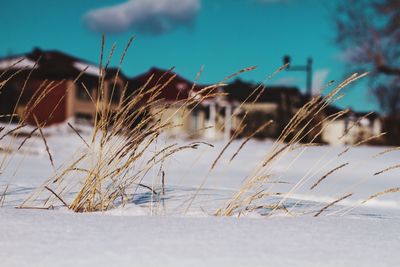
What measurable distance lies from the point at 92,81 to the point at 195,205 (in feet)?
88.4

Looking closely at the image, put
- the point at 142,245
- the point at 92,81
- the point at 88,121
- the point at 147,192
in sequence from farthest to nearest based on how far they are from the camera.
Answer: the point at 92,81 < the point at 88,121 < the point at 147,192 < the point at 142,245

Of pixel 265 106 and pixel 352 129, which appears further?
pixel 265 106

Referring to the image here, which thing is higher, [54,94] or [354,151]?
[54,94]

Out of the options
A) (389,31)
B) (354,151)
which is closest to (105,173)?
(354,151)

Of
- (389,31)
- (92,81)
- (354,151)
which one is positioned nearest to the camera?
(354,151)

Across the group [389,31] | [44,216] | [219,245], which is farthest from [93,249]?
[389,31]

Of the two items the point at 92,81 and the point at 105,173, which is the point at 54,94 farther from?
the point at 105,173

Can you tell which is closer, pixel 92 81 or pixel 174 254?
pixel 174 254

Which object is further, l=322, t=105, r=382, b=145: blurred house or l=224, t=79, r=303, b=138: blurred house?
l=224, t=79, r=303, b=138: blurred house

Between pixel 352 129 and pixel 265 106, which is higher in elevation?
pixel 265 106

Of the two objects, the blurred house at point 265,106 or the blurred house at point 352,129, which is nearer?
the blurred house at point 352,129

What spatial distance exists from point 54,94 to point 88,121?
2724 millimetres

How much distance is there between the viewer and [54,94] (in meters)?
26.7

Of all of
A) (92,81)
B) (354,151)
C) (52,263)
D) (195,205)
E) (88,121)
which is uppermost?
(92,81)
